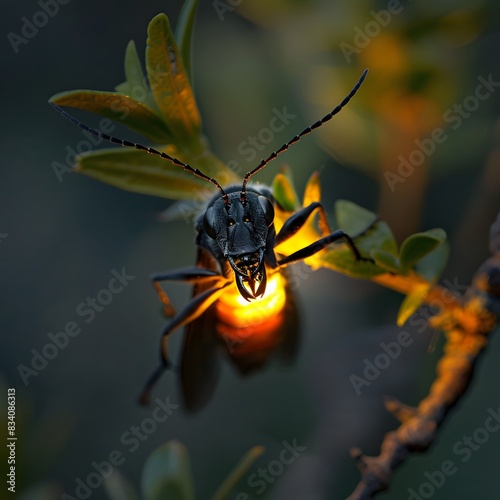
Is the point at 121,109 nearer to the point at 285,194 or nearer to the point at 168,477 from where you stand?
the point at 285,194

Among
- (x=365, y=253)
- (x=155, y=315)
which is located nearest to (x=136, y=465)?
(x=155, y=315)

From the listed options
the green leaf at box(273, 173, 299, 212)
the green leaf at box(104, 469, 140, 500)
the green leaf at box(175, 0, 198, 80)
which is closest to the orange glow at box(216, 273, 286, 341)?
the green leaf at box(273, 173, 299, 212)

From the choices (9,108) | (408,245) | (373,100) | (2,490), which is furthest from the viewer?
(9,108)

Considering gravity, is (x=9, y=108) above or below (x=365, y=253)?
above

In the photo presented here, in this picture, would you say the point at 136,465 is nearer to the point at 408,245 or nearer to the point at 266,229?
the point at 266,229

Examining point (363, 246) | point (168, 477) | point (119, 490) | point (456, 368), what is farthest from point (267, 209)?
point (119, 490)

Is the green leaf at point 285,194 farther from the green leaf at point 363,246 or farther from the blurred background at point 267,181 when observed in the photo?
the blurred background at point 267,181
